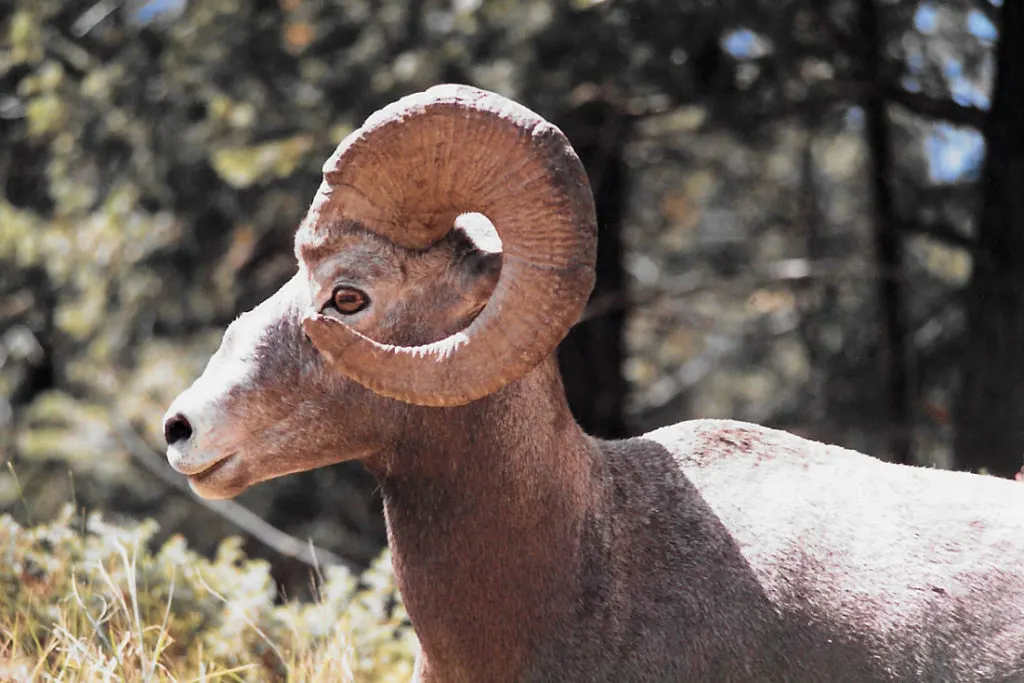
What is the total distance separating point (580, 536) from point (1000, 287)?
24.0 feet

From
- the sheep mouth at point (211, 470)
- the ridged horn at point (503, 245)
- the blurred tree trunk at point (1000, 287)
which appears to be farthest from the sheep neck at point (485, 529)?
the blurred tree trunk at point (1000, 287)

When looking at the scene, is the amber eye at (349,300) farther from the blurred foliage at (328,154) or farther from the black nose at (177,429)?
the blurred foliage at (328,154)

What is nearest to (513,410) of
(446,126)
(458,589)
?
(458,589)

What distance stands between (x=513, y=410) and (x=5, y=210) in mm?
11662

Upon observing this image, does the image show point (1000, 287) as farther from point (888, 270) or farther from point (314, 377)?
point (314, 377)

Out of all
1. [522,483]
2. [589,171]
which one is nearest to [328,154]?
[589,171]

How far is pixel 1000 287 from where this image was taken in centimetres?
1083

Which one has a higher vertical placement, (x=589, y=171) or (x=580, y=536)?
(x=580, y=536)

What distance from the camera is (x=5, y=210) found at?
1477 centimetres

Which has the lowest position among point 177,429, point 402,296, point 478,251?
point 177,429

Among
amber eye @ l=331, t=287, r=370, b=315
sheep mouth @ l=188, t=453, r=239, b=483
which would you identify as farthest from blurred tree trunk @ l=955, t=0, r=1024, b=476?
sheep mouth @ l=188, t=453, r=239, b=483

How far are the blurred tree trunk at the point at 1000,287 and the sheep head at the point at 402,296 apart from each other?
6808 mm

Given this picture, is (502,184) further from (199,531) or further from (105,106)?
(199,531)

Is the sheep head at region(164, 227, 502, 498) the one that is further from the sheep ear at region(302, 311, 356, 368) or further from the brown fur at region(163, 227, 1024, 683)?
the sheep ear at region(302, 311, 356, 368)
